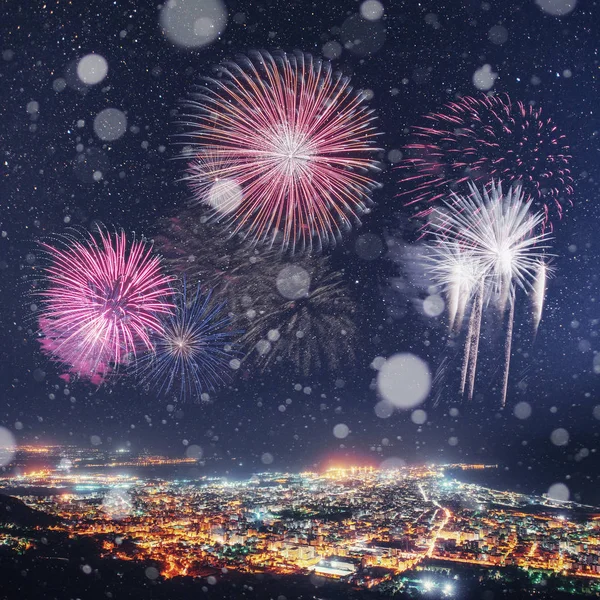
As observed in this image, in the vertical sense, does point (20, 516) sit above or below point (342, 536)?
below

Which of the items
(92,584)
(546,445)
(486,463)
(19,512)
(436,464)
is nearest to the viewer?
(92,584)

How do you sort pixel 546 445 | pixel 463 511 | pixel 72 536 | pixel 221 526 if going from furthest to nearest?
1. pixel 546 445
2. pixel 463 511
3. pixel 221 526
4. pixel 72 536

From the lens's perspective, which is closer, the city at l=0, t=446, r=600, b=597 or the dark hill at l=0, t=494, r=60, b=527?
the city at l=0, t=446, r=600, b=597

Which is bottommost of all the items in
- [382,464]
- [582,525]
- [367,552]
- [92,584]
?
[92,584]

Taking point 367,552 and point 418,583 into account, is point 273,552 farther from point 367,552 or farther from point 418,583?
point 418,583

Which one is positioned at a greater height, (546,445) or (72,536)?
(546,445)

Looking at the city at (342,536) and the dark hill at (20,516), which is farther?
the dark hill at (20,516)

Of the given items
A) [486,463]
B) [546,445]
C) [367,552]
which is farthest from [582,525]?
[486,463]

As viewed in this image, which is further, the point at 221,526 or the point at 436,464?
the point at 436,464
